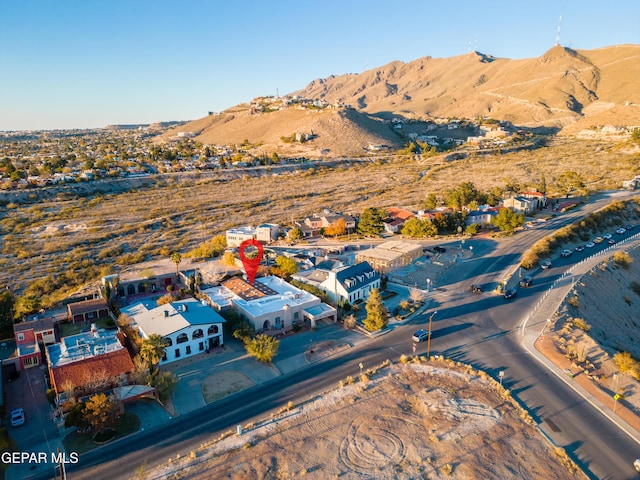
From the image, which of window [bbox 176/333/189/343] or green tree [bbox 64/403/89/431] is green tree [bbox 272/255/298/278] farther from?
green tree [bbox 64/403/89/431]

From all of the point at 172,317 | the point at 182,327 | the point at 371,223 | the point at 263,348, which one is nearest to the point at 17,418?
the point at 182,327

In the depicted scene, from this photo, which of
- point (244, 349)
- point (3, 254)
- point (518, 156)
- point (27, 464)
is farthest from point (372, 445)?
point (518, 156)

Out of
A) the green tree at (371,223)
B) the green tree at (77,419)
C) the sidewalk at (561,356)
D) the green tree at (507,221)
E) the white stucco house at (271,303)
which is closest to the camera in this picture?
the green tree at (77,419)

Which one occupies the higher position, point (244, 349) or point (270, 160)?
point (270, 160)

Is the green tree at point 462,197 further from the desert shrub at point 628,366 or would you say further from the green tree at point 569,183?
the desert shrub at point 628,366

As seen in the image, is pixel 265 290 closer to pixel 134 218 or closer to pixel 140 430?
pixel 140 430

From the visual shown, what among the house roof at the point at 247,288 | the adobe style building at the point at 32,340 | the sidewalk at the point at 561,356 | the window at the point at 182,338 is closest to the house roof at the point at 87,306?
the adobe style building at the point at 32,340

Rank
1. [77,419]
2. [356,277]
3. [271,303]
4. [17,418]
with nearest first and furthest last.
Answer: [77,419] → [17,418] → [271,303] → [356,277]

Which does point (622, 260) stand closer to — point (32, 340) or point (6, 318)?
point (32, 340)
